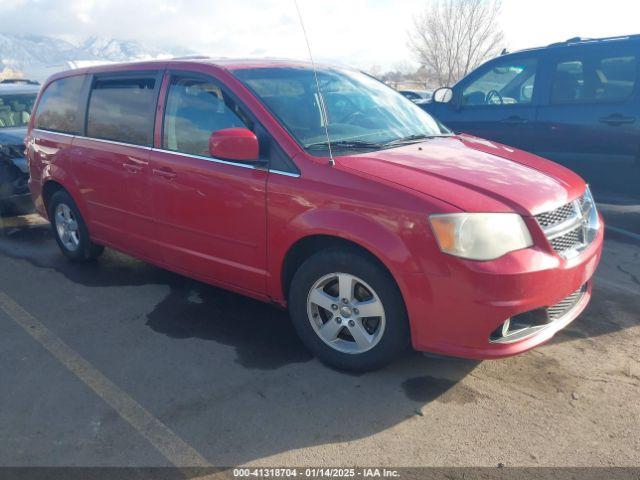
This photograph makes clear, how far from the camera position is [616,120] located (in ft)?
18.6

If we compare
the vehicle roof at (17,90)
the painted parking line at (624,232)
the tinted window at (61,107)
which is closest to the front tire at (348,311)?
the tinted window at (61,107)

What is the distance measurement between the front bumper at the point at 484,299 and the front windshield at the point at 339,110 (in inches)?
43.4

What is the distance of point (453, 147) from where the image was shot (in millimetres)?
3695

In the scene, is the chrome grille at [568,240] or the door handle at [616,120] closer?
the chrome grille at [568,240]

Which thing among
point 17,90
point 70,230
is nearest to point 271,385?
point 70,230

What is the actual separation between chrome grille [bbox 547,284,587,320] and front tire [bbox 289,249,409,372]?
2.57ft

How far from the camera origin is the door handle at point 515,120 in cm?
624

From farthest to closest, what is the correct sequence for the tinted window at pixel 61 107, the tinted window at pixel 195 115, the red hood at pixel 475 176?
1. the tinted window at pixel 61 107
2. the tinted window at pixel 195 115
3. the red hood at pixel 475 176

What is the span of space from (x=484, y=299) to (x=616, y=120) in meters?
4.07

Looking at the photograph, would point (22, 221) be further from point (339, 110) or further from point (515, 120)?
point (515, 120)

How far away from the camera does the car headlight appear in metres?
2.66

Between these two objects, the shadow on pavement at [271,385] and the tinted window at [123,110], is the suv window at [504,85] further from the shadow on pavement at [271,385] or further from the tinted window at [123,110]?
A: the tinted window at [123,110]

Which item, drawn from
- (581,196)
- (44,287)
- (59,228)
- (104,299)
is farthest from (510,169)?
(59,228)

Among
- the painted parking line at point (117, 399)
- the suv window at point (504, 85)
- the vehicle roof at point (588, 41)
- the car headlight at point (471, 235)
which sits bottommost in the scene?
the painted parking line at point (117, 399)
